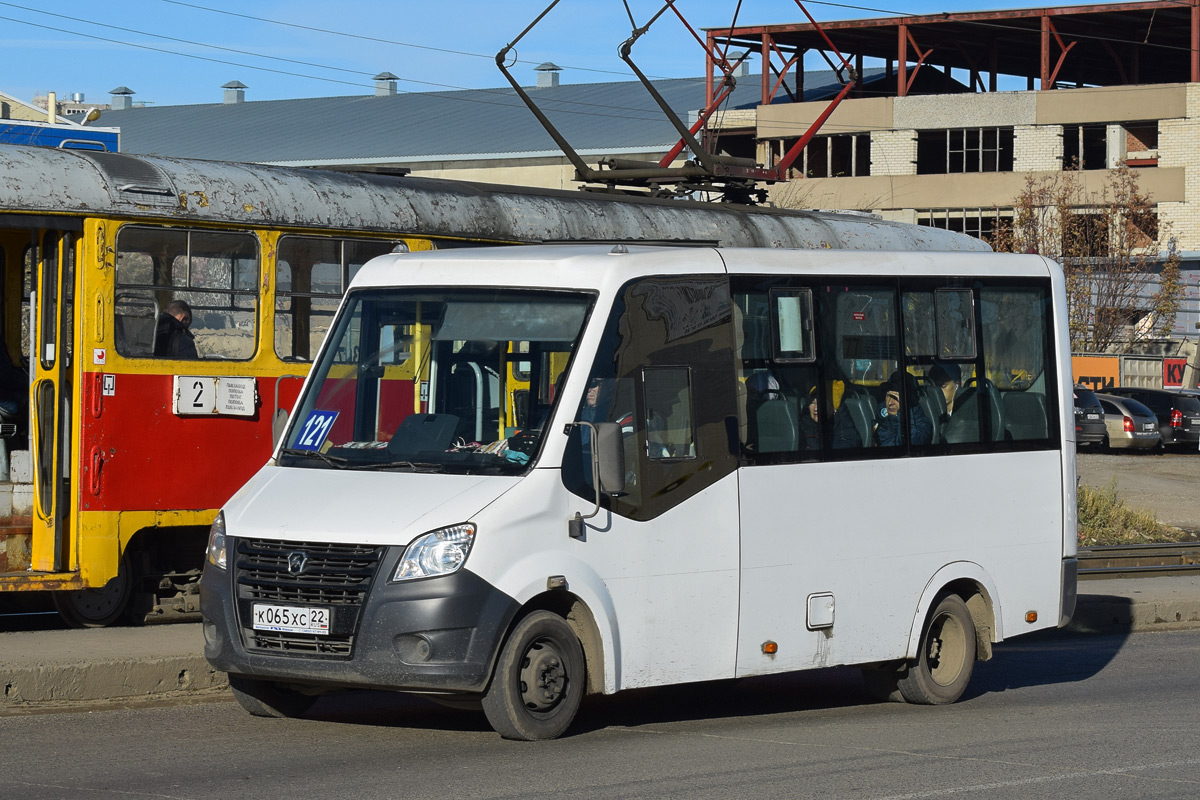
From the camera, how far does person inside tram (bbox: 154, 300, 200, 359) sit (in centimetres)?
1101

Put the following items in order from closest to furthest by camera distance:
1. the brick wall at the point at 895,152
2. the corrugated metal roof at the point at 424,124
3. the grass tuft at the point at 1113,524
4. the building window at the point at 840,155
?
the grass tuft at the point at 1113,524, the brick wall at the point at 895,152, the building window at the point at 840,155, the corrugated metal roof at the point at 424,124

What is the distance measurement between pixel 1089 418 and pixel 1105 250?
66.0 ft

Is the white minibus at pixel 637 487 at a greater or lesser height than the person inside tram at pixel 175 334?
lesser

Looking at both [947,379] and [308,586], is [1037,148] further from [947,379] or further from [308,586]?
[308,586]

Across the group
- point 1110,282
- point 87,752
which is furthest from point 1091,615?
point 1110,282

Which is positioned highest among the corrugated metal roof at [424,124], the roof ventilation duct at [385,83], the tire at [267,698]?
the roof ventilation duct at [385,83]

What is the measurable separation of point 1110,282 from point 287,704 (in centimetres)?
5146

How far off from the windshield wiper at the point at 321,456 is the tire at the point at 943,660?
340cm

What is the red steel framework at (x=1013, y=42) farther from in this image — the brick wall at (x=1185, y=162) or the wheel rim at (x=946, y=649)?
the wheel rim at (x=946, y=649)

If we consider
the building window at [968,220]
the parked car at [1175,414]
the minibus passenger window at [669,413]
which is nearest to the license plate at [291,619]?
the minibus passenger window at [669,413]

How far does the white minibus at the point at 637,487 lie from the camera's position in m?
7.70

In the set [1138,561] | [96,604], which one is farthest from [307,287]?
[1138,561]

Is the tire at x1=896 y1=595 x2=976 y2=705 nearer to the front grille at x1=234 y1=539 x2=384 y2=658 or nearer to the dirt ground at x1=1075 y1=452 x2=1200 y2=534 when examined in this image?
the front grille at x1=234 y1=539 x2=384 y2=658

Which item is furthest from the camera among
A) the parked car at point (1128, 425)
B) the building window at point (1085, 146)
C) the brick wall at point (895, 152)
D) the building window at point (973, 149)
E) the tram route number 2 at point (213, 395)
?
the brick wall at point (895, 152)
